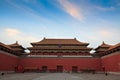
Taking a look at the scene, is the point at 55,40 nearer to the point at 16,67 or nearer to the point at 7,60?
the point at 16,67

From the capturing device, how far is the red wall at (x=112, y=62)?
2350cm

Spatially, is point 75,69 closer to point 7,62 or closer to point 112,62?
point 112,62

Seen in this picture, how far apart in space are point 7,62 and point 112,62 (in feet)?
57.9

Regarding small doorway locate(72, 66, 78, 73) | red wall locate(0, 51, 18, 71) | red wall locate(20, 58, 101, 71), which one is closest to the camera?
red wall locate(0, 51, 18, 71)

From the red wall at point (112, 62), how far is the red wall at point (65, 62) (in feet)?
7.15

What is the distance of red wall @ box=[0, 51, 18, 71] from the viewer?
23.6 meters

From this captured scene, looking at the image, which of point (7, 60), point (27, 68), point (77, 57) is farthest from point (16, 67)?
point (77, 57)

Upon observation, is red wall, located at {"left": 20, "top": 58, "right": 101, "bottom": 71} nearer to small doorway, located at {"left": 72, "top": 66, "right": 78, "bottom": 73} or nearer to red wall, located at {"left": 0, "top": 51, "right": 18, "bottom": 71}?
small doorway, located at {"left": 72, "top": 66, "right": 78, "bottom": 73}

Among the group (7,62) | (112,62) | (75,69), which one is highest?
(7,62)

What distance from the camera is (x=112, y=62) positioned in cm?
2577

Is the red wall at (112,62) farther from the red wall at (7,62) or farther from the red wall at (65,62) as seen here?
the red wall at (7,62)

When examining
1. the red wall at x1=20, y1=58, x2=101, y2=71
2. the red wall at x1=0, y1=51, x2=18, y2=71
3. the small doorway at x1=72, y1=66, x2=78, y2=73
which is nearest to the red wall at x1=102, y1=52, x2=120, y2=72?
the red wall at x1=20, y1=58, x2=101, y2=71

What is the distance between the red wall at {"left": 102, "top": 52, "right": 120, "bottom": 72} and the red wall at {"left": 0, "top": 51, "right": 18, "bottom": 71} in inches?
692

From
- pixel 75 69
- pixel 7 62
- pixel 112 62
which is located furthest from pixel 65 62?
pixel 7 62
